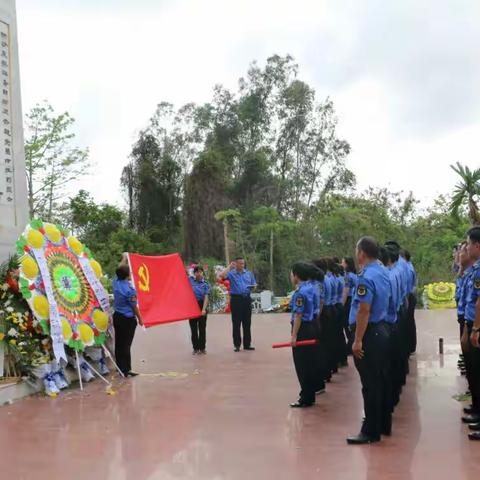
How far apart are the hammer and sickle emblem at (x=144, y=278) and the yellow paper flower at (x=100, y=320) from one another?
530mm

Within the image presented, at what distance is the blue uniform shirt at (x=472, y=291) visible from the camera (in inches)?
165

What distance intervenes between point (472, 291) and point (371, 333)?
0.79 metres

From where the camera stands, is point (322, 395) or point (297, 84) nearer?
point (322, 395)

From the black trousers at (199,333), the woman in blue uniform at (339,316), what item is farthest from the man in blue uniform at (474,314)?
the black trousers at (199,333)

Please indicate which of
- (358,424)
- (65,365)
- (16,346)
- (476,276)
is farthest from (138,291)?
(476,276)

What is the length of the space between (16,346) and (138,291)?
1.61 m

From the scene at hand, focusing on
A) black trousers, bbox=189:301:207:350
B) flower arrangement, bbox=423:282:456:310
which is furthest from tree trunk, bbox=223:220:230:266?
black trousers, bbox=189:301:207:350

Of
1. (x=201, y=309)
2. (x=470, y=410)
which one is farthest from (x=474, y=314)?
(x=201, y=309)

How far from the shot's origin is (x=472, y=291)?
14.3 ft

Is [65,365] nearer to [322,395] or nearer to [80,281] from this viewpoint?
[80,281]

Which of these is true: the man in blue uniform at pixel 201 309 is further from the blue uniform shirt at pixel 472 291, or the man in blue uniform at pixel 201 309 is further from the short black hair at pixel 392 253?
the blue uniform shirt at pixel 472 291

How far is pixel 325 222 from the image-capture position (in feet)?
67.7

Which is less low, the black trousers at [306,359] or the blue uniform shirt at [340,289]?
the blue uniform shirt at [340,289]

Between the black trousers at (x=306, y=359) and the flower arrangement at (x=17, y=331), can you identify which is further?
the flower arrangement at (x=17, y=331)
